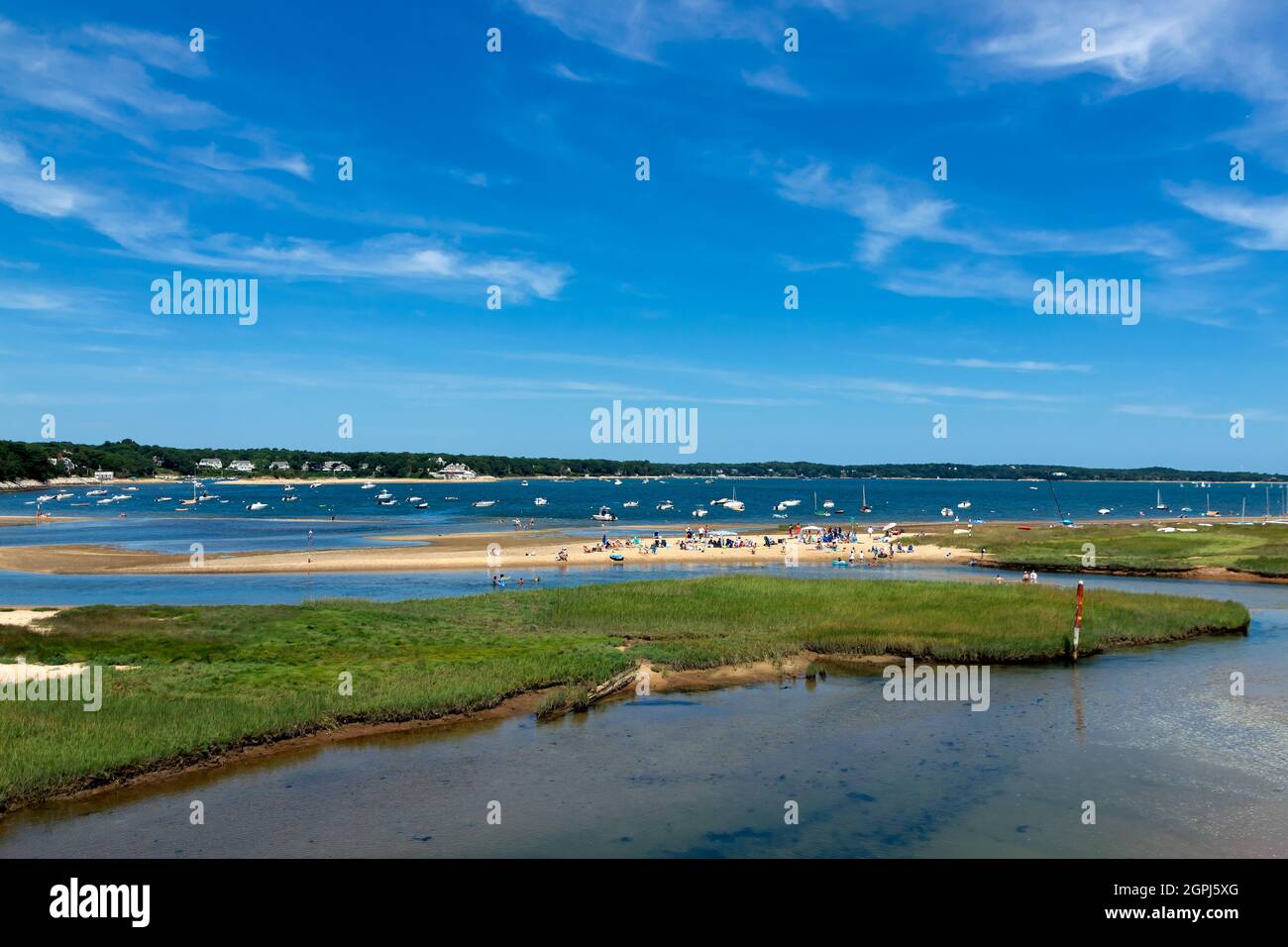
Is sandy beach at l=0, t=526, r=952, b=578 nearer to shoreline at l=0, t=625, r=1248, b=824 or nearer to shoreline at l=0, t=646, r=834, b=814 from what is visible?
shoreline at l=0, t=625, r=1248, b=824

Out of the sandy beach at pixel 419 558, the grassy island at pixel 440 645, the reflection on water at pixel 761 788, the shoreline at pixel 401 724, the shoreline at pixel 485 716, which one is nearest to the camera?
the reflection on water at pixel 761 788

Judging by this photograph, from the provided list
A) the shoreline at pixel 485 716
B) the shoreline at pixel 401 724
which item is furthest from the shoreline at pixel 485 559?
the shoreline at pixel 401 724

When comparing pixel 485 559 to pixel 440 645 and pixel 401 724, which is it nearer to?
pixel 440 645

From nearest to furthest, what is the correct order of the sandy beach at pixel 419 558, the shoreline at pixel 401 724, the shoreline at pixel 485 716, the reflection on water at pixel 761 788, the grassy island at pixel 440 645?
the reflection on water at pixel 761 788 → the shoreline at pixel 401 724 → the shoreline at pixel 485 716 → the grassy island at pixel 440 645 → the sandy beach at pixel 419 558

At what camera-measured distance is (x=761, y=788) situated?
2328 centimetres

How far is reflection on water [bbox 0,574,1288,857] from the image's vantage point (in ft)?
64.2

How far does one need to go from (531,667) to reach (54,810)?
52.7ft

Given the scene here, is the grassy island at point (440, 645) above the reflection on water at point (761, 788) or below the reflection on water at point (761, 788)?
above

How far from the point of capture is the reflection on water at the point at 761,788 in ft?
64.2

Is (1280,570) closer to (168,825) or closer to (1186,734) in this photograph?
(1186,734)

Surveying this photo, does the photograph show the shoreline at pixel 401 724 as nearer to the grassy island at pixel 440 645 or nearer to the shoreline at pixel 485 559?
the grassy island at pixel 440 645

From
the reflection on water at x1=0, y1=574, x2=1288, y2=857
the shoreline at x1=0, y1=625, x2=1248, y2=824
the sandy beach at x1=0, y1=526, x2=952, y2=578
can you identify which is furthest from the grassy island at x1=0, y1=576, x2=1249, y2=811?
the sandy beach at x1=0, y1=526, x2=952, y2=578

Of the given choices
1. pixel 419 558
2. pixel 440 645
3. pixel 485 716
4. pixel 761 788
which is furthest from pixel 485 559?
pixel 761 788

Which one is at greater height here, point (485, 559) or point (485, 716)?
point (485, 559)
